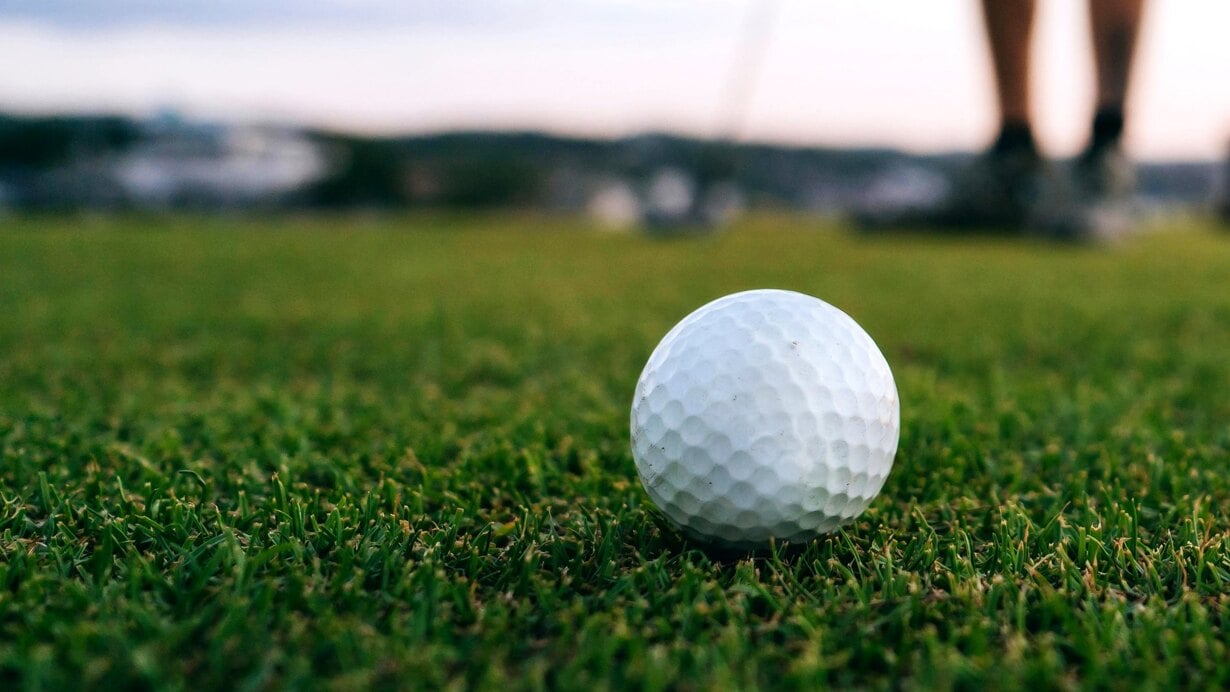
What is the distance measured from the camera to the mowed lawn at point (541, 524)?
1.29m

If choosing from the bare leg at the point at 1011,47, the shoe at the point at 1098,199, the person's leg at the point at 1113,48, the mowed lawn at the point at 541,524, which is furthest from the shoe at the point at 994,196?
the mowed lawn at the point at 541,524

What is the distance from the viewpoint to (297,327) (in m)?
4.68

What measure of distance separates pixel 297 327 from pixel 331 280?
2.47 m

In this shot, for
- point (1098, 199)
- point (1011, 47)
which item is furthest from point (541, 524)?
point (1098, 199)

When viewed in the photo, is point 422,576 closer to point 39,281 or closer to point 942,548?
point 942,548

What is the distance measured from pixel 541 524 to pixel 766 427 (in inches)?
19.7

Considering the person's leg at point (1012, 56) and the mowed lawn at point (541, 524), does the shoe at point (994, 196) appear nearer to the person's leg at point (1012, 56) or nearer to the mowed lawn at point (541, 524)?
the person's leg at point (1012, 56)

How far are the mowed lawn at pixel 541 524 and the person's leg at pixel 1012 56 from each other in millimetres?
3540

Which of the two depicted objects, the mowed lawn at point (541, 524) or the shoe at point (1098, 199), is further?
the shoe at point (1098, 199)

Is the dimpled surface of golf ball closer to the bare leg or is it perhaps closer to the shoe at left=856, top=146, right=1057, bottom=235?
the bare leg

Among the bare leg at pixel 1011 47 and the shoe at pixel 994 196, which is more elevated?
the bare leg at pixel 1011 47

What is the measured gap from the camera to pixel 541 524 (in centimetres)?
183

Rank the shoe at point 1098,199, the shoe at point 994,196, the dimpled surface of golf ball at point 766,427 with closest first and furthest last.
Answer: the dimpled surface of golf ball at point 766,427
the shoe at point 1098,199
the shoe at point 994,196

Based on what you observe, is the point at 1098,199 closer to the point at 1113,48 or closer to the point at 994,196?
the point at 994,196
